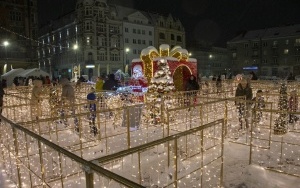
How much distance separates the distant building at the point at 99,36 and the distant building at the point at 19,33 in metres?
6.71

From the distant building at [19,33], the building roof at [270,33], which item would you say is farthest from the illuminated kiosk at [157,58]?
the building roof at [270,33]

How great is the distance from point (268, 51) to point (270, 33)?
414 cm

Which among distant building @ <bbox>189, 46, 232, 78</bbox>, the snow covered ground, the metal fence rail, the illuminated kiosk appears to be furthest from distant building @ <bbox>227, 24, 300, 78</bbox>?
the metal fence rail

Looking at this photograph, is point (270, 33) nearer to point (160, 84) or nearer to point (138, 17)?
point (138, 17)

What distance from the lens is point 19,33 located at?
48500mm

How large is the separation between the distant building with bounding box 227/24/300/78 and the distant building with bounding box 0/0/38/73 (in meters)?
46.3

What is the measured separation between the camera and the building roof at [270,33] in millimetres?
55691

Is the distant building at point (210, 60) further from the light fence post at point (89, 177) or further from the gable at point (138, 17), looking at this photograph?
the light fence post at point (89, 177)

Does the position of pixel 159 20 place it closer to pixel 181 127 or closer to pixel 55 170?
pixel 181 127

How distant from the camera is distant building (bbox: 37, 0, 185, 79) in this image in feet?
167

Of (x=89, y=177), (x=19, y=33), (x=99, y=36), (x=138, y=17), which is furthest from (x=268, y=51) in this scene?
(x=89, y=177)

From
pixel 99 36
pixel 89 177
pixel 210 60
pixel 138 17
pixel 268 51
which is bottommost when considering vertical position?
pixel 89 177

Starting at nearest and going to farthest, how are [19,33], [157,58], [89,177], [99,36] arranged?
[89,177]
[157,58]
[19,33]
[99,36]

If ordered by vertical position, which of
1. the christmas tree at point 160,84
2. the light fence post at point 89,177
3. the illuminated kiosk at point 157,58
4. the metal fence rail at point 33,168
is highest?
the illuminated kiosk at point 157,58
